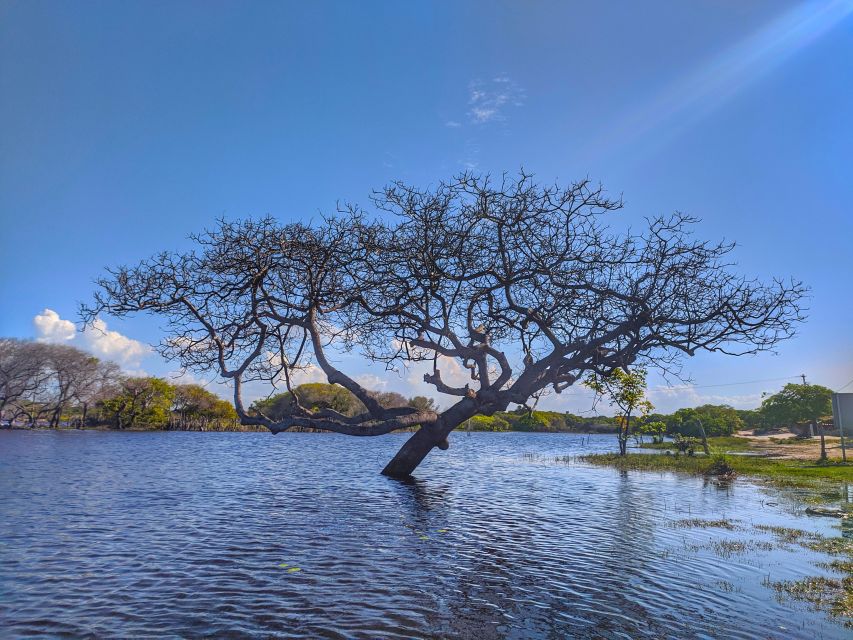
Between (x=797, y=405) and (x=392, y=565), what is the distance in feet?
396

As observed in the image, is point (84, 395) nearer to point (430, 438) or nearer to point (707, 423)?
point (430, 438)

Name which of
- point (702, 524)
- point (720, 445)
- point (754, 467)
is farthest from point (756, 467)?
point (720, 445)

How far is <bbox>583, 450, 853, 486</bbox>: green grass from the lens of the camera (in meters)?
28.1

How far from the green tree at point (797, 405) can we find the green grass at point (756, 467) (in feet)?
251

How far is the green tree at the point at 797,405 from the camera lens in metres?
102

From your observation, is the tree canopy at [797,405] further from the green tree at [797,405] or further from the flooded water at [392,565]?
the flooded water at [392,565]

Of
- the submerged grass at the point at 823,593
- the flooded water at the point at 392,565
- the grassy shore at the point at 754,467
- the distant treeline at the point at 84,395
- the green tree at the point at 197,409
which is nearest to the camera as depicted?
the flooded water at the point at 392,565

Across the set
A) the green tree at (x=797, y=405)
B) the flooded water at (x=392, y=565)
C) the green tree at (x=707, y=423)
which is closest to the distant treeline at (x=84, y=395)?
the flooded water at (x=392, y=565)

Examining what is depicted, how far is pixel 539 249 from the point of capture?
768 inches

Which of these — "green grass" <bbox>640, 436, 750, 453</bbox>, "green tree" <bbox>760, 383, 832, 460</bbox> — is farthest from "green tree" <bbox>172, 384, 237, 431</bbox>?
"green tree" <bbox>760, 383, 832, 460</bbox>

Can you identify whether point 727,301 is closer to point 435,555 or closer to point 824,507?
point 824,507

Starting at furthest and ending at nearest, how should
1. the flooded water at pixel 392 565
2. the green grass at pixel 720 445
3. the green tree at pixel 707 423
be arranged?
the green tree at pixel 707 423
the green grass at pixel 720 445
the flooded water at pixel 392 565

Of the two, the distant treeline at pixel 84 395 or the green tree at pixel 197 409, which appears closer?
the distant treeline at pixel 84 395

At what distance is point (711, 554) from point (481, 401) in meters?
9.71
